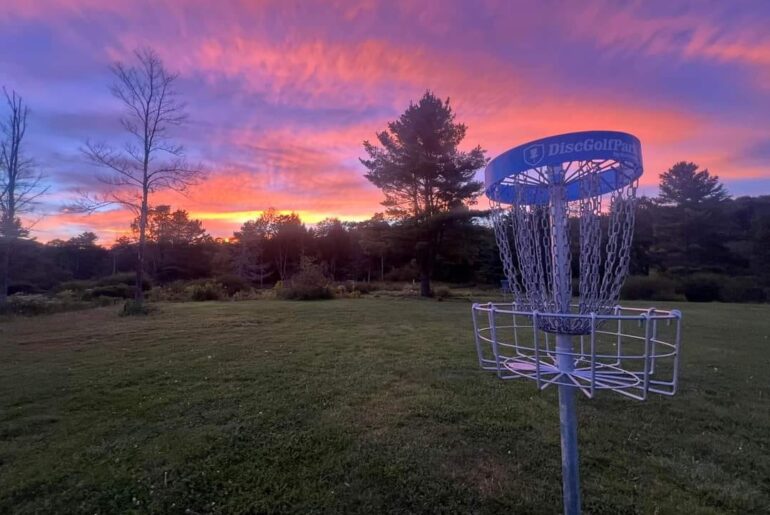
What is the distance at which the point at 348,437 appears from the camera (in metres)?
3.03

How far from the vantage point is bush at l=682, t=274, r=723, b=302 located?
20688 mm

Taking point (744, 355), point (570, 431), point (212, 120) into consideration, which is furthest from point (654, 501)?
point (212, 120)

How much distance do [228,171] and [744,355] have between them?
13.4m

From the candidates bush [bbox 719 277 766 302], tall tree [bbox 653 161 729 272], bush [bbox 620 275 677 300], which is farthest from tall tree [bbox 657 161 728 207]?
bush [bbox 620 275 677 300]

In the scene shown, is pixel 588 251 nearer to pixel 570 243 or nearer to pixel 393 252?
pixel 570 243

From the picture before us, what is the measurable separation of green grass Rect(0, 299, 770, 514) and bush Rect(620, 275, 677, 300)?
51.0 feet

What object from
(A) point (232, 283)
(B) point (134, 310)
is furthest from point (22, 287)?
(B) point (134, 310)

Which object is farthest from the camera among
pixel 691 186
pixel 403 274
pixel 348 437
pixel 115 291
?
pixel 403 274

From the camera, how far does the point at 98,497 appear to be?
2.28 m

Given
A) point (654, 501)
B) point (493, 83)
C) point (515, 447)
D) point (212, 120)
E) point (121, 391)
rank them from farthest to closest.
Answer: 1. point (212, 120)
2. point (493, 83)
3. point (121, 391)
4. point (515, 447)
5. point (654, 501)

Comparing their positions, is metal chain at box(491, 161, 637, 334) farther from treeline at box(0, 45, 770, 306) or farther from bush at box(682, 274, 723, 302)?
bush at box(682, 274, 723, 302)

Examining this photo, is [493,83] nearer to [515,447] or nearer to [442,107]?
[515,447]

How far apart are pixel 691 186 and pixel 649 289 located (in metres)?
11.4

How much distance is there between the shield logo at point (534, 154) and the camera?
127cm
